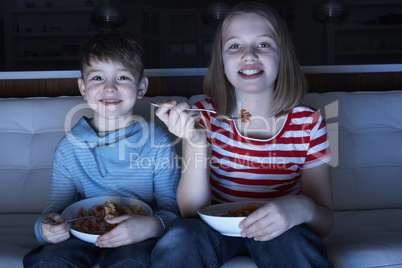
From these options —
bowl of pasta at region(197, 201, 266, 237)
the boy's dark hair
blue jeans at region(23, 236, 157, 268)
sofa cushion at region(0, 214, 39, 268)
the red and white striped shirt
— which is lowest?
sofa cushion at region(0, 214, 39, 268)

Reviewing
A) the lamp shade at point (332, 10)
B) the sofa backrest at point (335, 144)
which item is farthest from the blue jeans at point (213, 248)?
the lamp shade at point (332, 10)

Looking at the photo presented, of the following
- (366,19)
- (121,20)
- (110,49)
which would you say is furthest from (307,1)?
(110,49)

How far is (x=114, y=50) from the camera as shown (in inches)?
50.8

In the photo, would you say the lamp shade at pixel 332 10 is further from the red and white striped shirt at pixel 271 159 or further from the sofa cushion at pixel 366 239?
the red and white striped shirt at pixel 271 159

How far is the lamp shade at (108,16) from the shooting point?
14.1 ft

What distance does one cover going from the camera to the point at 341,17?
4230 mm

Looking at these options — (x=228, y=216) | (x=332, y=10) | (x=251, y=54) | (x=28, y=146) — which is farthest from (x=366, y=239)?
(x=332, y=10)

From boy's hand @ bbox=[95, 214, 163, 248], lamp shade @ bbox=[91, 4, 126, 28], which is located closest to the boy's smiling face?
boy's hand @ bbox=[95, 214, 163, 248]

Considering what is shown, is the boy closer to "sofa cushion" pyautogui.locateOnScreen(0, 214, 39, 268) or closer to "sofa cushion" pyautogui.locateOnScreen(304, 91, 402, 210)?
"sofa cushion" pyautogui.locateOnScreen(0, 214, 39, 268)

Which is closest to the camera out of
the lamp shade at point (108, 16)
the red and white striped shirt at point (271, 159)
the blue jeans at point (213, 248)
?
the blue jeans at point (213, 248)

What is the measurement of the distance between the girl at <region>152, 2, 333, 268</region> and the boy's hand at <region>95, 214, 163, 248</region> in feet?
0.31

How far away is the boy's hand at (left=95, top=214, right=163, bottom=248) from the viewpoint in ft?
3.38

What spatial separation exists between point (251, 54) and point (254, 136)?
9.7 inches

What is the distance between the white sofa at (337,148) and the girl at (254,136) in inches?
14.5
